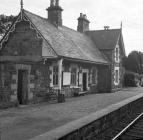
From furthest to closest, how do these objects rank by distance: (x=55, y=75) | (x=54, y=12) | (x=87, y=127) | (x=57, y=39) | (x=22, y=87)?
1. (x=54, y=12)
2. (x=57, y=39)
3. (x=55, y=75)
4. (x=22, y=87)
5. (x=87, y=127)

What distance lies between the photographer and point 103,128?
927cm

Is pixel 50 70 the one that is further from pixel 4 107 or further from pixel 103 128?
pixel 103 128

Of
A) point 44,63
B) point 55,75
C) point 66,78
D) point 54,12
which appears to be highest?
point 54,12

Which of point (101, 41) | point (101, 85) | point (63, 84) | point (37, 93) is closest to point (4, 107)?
point (37, 93)

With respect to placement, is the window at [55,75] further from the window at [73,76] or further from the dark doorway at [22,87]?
the dark doorway at [22,87]

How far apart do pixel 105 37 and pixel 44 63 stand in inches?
605

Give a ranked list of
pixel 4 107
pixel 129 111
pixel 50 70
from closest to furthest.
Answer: pixel 4 107 → pixel 129 111 → pixel 50 70

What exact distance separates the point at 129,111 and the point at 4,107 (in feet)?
19.6

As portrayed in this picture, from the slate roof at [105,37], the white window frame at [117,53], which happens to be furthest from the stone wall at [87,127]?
the white window frame at [117,53]

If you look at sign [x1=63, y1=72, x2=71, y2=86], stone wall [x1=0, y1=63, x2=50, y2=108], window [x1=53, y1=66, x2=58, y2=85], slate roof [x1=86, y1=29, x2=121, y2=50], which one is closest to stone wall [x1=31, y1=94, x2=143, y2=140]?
Result: stone wall [x1=0, y1=63, x2=50, y2=108]

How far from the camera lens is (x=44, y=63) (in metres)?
16.1

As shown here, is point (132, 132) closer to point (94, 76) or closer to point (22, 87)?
point (22, 87)

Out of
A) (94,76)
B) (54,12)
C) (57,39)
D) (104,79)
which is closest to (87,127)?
(57,39)

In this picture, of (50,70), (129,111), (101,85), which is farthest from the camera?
(101,85)
